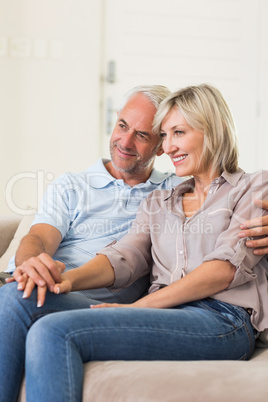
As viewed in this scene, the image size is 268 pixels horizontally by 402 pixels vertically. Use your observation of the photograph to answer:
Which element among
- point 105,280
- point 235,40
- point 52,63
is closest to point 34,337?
point 105,280

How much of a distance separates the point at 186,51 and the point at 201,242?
2.60 meters

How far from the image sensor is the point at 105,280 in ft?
5.03

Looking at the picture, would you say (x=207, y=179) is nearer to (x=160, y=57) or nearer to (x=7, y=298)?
(x=7, y=298)

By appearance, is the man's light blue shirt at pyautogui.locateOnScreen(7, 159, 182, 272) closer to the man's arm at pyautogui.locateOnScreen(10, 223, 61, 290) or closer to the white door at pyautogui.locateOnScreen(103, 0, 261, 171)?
the man's arm at pyautogui.locateOnScreen(10, 223, 61, 290)

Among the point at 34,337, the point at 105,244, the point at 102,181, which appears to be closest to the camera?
the point at 34,337

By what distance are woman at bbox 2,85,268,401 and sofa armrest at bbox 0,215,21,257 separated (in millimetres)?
751

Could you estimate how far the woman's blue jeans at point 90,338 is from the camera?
3.60ft

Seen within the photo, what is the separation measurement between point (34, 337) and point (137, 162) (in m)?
0.90

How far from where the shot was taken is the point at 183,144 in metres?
1.64

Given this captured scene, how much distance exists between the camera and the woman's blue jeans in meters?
1.10

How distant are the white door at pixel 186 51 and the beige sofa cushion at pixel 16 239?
164 centimetres

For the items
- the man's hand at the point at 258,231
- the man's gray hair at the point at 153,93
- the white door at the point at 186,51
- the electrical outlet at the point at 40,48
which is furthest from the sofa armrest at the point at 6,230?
the electrical outlet at the point at 40,48

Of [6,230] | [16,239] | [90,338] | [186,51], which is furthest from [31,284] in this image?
[186,51]

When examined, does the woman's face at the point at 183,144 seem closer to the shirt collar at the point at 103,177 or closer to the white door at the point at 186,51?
the shirt collar at the point at 103,177
